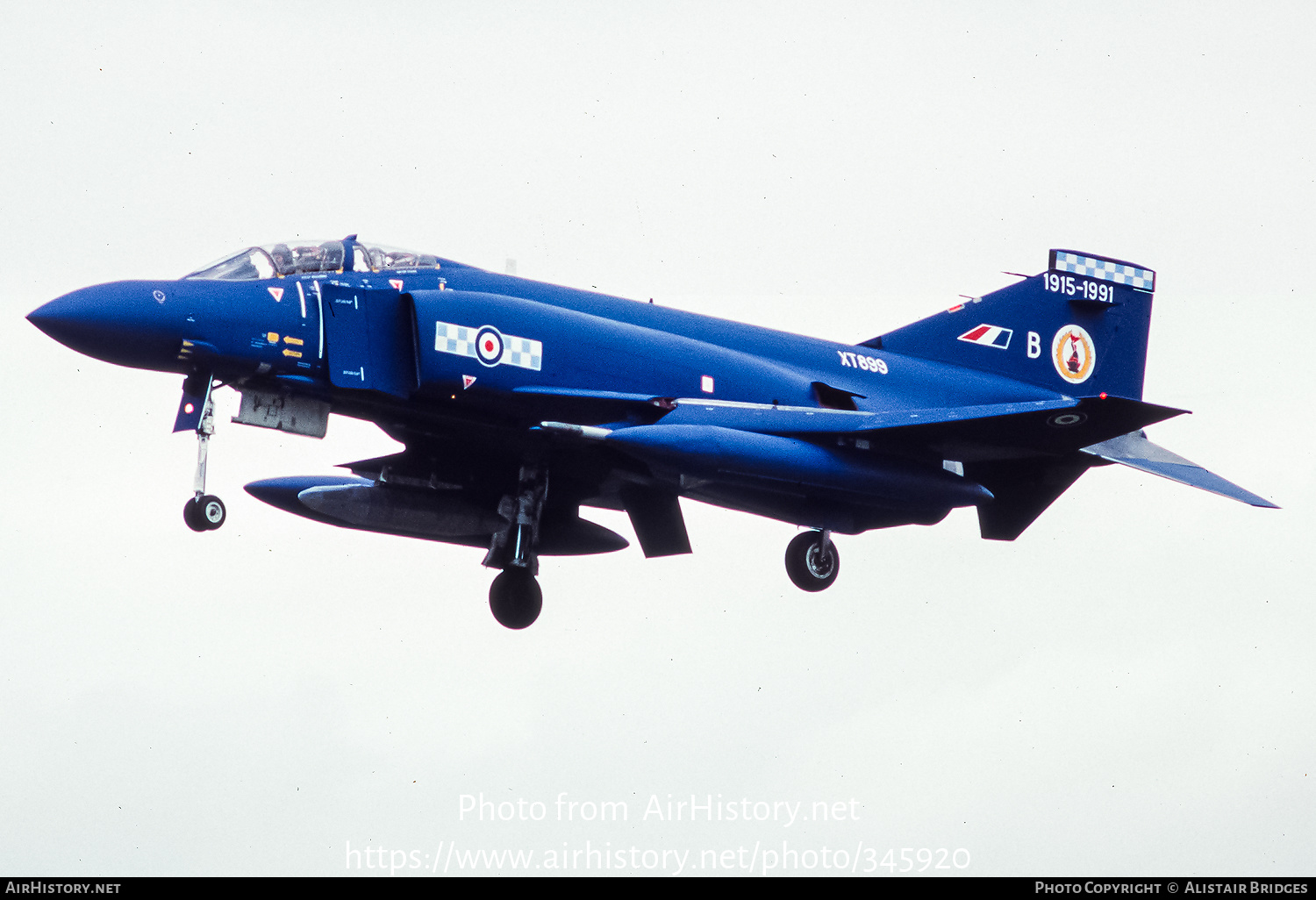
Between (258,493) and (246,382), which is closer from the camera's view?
(246,382)

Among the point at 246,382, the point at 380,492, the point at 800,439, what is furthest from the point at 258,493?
the point at 800,439

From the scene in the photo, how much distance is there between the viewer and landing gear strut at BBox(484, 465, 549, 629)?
17016 mm

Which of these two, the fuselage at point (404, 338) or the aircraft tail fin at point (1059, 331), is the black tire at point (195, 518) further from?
the aircraft tail fin at point (1059, 331)

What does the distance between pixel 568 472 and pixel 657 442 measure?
2510 millimetres

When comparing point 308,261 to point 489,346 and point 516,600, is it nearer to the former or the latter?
point 489,346

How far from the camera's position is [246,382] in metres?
14.6

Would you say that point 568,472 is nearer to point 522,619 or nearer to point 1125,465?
point 522,619

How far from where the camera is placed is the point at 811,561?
17.4 m

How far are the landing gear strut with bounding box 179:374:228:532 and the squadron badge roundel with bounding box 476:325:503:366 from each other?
91.1 inches

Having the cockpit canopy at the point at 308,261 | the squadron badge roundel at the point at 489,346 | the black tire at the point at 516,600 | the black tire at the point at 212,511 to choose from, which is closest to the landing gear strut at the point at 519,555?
the black tire at the point at 516,600

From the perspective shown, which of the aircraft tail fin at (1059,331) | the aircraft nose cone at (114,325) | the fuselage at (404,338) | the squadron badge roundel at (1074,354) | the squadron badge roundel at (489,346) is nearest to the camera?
the aircraft nose cone at (114,325)

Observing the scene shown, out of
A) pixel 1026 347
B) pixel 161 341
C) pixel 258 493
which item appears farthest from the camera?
pixel 1026 347

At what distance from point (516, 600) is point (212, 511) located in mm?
4492

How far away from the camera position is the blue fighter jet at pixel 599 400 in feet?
47.4
